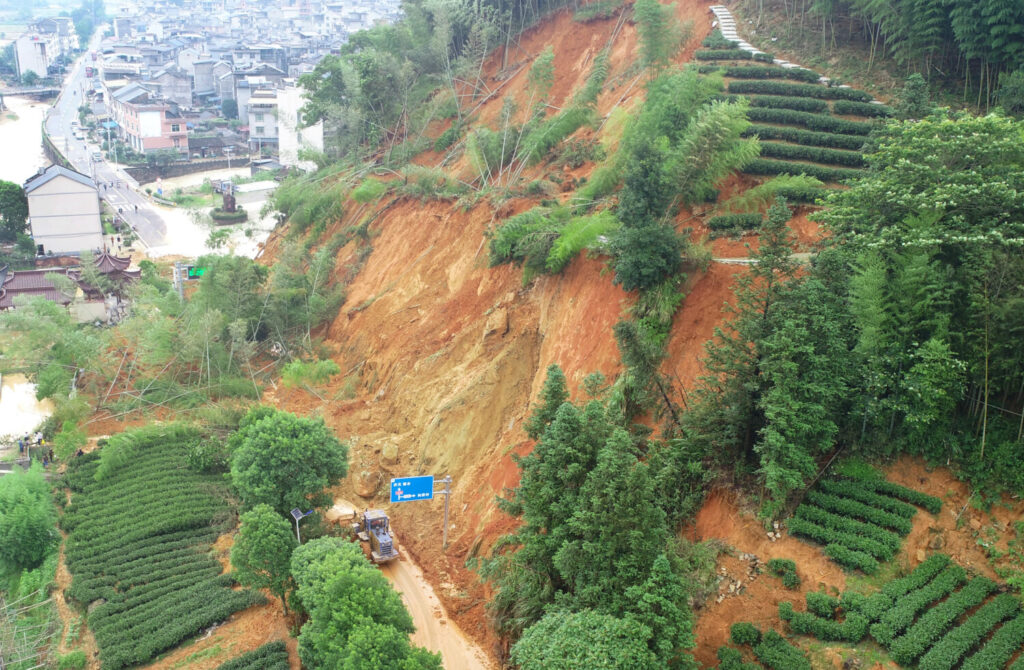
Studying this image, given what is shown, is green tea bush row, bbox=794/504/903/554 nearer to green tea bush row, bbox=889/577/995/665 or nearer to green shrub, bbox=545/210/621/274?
green tea bush row, bbox=889/577/995/665

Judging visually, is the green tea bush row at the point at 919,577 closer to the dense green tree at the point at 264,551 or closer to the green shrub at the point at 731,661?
the green shrub at the point at 731,661

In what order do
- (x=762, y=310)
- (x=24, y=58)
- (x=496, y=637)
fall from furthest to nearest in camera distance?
(x=24, y=58) → (x=496, y=637) → (x=762, y=310)

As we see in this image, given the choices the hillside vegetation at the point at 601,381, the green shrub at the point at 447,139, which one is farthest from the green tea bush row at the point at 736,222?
the green shrub at the point at 447,139

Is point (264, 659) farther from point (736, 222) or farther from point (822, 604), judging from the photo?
point (736, 222)

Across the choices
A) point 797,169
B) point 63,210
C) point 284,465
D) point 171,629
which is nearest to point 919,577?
point 797,169

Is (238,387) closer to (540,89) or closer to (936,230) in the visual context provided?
(540,89)

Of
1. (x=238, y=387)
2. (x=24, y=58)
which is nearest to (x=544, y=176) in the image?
(x=238, y=387)
